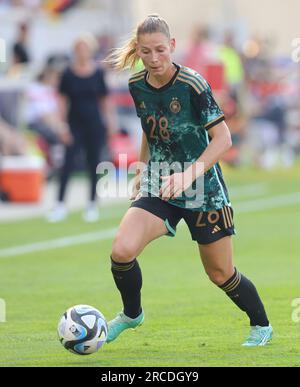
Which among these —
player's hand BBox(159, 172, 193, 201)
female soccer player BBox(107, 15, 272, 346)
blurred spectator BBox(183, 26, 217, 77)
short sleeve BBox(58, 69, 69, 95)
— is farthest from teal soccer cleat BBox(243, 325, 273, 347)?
blurred spectator BBox(183, 26, 217, 77)

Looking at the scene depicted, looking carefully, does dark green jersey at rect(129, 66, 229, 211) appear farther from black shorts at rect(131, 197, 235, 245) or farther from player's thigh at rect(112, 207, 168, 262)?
player's thigh at rect(112, 207, 168, 262)

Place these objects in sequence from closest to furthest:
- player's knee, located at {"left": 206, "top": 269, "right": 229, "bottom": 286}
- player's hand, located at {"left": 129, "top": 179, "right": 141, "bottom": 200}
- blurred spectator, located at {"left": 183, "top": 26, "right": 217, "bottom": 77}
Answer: player's knee, located at {"left": 206, "top": 269, "right": 229, "bottom": 286}, player's hand, located at {"left": 129, "top": 179, "right": 141, "bottom": 200}, blurred spectator, located at {"left": 183, "top": 26, "right": 217, "bottom": 77}

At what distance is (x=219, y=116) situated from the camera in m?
7.95

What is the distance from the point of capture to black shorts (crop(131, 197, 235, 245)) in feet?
26.5

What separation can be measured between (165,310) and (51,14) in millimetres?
19196

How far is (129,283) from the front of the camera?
26.8ft

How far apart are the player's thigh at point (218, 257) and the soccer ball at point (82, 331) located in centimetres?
78

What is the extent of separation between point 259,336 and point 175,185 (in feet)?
4.06

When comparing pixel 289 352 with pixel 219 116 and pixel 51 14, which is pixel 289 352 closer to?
pixel 219 116

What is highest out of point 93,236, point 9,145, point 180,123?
point 180,123

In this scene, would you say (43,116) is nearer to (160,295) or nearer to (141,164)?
(160,295)

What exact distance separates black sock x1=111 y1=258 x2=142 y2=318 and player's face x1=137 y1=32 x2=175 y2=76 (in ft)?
4.08

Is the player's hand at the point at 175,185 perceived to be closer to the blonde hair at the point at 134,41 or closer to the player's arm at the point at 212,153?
the player's arm at the point at 212,153

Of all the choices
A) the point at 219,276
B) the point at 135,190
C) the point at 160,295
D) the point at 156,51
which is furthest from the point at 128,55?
the point at 160,295
